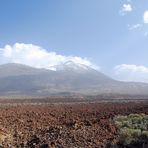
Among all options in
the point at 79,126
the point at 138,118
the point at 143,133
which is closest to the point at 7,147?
the point at 79,126

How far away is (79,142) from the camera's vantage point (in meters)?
16.5

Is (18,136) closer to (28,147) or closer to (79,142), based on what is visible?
(28,147)

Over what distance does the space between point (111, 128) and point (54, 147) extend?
3292 millimetres

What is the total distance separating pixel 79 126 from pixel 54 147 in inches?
119

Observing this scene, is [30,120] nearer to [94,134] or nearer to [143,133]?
[94,134]

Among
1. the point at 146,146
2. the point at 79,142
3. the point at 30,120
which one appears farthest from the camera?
the point at 30,120

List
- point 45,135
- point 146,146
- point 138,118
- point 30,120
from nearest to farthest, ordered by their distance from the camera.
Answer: point 146,146
point 45,135
point 138,118
point 30,120

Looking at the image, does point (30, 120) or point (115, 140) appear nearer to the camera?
point (115, 140)

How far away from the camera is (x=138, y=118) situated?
68.3ft

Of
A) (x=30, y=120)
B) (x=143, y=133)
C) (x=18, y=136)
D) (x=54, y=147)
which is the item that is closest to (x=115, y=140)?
(x=143, y=133)

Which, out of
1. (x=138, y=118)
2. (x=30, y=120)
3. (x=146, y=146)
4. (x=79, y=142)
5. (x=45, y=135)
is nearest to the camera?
(x=146, y=146)

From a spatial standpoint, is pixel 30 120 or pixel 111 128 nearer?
pixel 111 128

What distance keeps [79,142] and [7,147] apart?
2888 mm

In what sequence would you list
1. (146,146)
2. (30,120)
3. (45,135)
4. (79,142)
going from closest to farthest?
(146,146)
(79,142)
(45,135)
(30,120)
